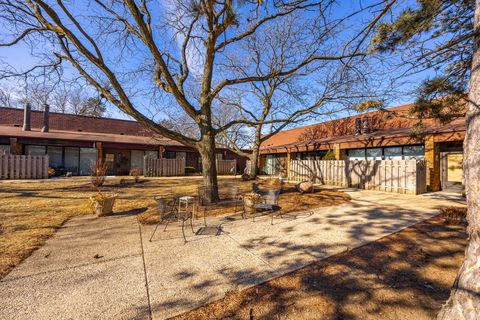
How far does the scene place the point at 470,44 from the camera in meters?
4.29

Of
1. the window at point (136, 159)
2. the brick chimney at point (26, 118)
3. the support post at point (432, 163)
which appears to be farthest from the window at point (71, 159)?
the support post at point (432, 163)

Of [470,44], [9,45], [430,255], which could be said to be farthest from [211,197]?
[9,45]

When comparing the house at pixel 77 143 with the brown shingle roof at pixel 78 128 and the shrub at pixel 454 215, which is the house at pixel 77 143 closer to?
the brown shingle roof at pixel 78 128

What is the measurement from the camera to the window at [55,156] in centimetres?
1755

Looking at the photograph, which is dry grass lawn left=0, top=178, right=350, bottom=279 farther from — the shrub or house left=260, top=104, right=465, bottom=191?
house left=260, top=104, right=465, bottom=191

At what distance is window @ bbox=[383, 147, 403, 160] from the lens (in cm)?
1189

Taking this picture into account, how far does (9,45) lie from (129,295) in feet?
30.4

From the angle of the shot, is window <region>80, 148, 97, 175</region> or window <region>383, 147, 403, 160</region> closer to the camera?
window <region>383, 147, 403, 160</region>

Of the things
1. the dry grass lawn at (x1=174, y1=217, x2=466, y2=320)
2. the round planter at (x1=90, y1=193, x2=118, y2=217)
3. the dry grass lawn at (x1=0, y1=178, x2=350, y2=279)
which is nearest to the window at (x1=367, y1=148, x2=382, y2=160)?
the dry grass lawn at (x1=0, y1=178, x2=350, y2=279)

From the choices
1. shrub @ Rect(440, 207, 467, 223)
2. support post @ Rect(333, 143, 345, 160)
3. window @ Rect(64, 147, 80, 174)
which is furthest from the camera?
window @ Rect(64, 147, 80, 174)

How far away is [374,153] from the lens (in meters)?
13.0

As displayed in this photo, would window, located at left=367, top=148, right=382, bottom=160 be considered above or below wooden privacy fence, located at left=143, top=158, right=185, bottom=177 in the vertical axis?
above

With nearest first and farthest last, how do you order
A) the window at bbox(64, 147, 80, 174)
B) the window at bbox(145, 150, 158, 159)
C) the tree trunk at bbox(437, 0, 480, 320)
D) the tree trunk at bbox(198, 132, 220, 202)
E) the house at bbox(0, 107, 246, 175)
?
the tree trunk at bbox(437, 0, 480, 320) → the tree trunk at bbox(198, 132, 220, 202) → the house at bbox(0, 107, 246, 175) → the window at bbox(64, 147, 80, 174) → the window at bbox(145, 150, 158, 159)

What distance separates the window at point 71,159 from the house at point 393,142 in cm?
1938
